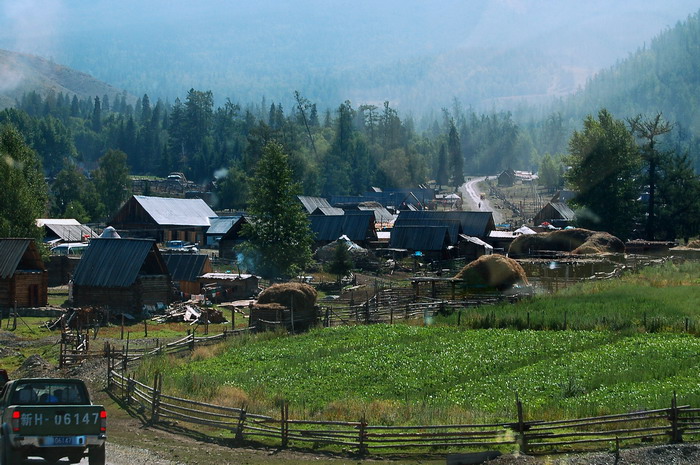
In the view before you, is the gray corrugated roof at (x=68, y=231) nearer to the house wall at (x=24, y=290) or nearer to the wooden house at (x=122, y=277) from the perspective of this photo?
the wooden house at (x=122, y=277)

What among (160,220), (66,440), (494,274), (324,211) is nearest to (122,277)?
(494,274)

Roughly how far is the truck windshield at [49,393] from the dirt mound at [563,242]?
187 feet

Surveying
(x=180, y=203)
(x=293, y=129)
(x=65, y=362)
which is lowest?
(x=65, y=362)

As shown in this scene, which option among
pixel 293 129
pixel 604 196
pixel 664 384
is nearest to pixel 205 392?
pixel 664 384

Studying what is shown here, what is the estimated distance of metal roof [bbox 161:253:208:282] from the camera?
6375 cm

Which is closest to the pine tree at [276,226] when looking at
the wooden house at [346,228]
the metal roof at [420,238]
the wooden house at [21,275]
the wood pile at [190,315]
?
the metal roof at [420,238]

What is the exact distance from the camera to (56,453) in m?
18.3

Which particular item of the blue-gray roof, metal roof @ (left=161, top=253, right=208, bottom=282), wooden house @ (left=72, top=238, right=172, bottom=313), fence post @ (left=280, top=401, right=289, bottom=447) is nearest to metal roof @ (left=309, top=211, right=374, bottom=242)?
metal roof @ (left=161, top=253, right=208, bottom=282)

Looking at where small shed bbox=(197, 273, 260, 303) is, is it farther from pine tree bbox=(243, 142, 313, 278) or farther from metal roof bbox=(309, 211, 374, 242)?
metal roof bbox=(309, 211, 374, 242)

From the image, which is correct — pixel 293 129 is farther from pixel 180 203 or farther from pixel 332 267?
pixel 332 267

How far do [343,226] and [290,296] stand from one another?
45.7 meters

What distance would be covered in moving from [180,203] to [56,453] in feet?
279

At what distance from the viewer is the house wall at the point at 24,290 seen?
53938mm

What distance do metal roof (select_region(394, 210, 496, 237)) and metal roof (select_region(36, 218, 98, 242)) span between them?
31382 mm
